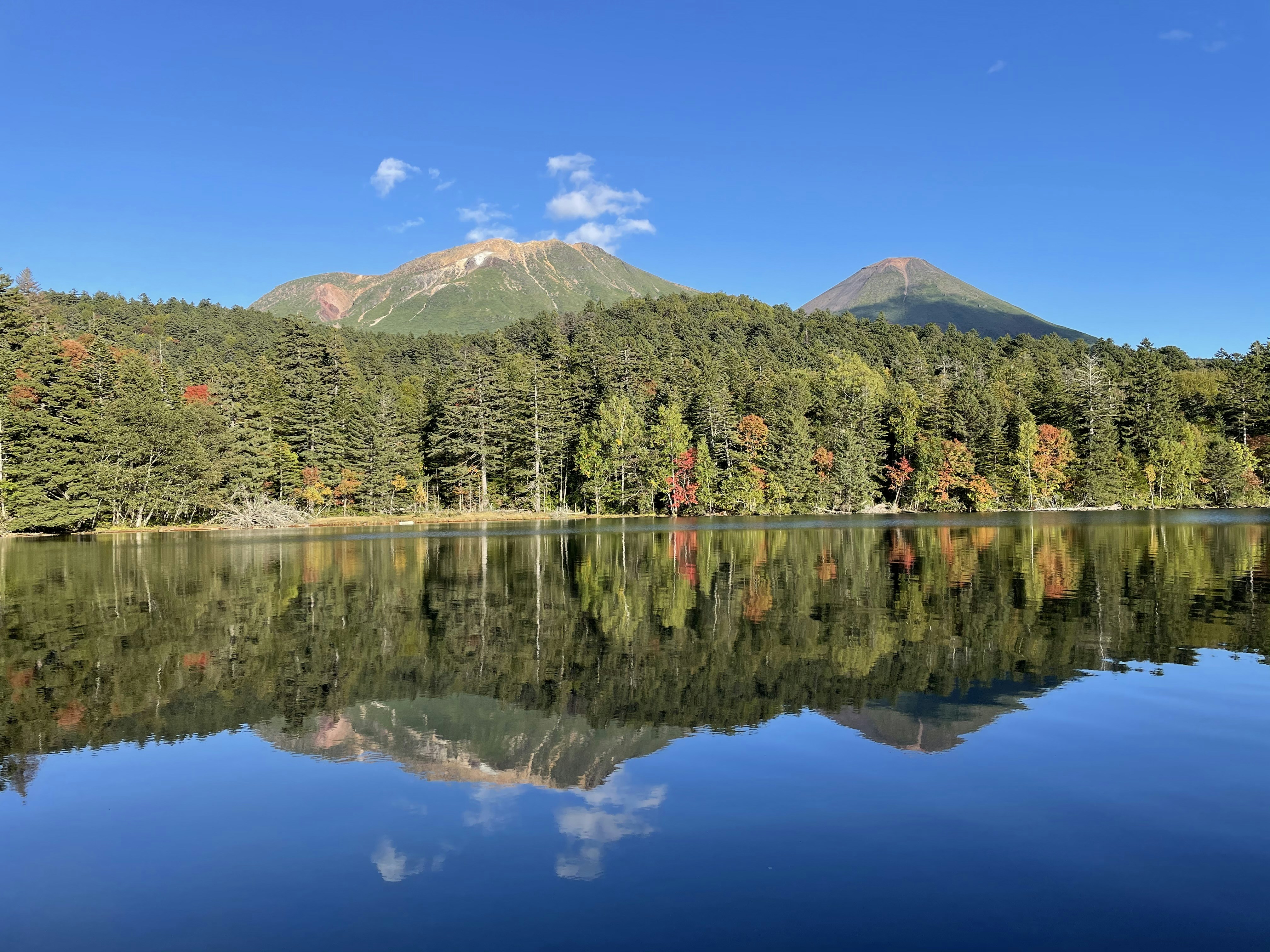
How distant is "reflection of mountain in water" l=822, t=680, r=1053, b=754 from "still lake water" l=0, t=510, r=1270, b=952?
0.06 metres

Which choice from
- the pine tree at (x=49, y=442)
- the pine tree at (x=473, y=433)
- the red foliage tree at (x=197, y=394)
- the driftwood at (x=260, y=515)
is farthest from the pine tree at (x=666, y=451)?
the pine tree at (x=49, y=442)

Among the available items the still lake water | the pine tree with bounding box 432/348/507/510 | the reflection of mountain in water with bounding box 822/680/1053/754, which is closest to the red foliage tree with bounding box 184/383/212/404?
the pine tree with bounding box 432/348/507/510

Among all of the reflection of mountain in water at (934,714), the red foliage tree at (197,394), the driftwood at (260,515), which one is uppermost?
the red foliage tree at (197,394)

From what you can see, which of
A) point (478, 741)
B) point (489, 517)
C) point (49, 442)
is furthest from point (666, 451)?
point (478, 741)

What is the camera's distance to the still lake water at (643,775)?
603 centimetres

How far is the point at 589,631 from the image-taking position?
1741 cm

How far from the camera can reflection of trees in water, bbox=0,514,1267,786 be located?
11969 millimetres

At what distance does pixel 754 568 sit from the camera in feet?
97.4

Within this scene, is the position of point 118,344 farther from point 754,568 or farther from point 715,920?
point 715,920

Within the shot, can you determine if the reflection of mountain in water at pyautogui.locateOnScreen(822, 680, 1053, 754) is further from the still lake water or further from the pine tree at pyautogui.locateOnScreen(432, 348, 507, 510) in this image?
the pine tree at pyautogui.locateOnScreen(432, 348, 507, 510)

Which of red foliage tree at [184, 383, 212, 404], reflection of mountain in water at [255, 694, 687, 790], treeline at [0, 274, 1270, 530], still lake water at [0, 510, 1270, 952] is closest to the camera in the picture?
still lake water at [0, 510, 1270, 952]

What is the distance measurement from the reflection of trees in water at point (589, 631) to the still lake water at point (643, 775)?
0.39 ft

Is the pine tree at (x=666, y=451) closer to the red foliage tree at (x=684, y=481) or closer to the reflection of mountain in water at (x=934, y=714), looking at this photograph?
the red foliage tree at (x=684, y=481)

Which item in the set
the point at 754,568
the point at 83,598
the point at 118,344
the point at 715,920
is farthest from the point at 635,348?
the point at 715,920
